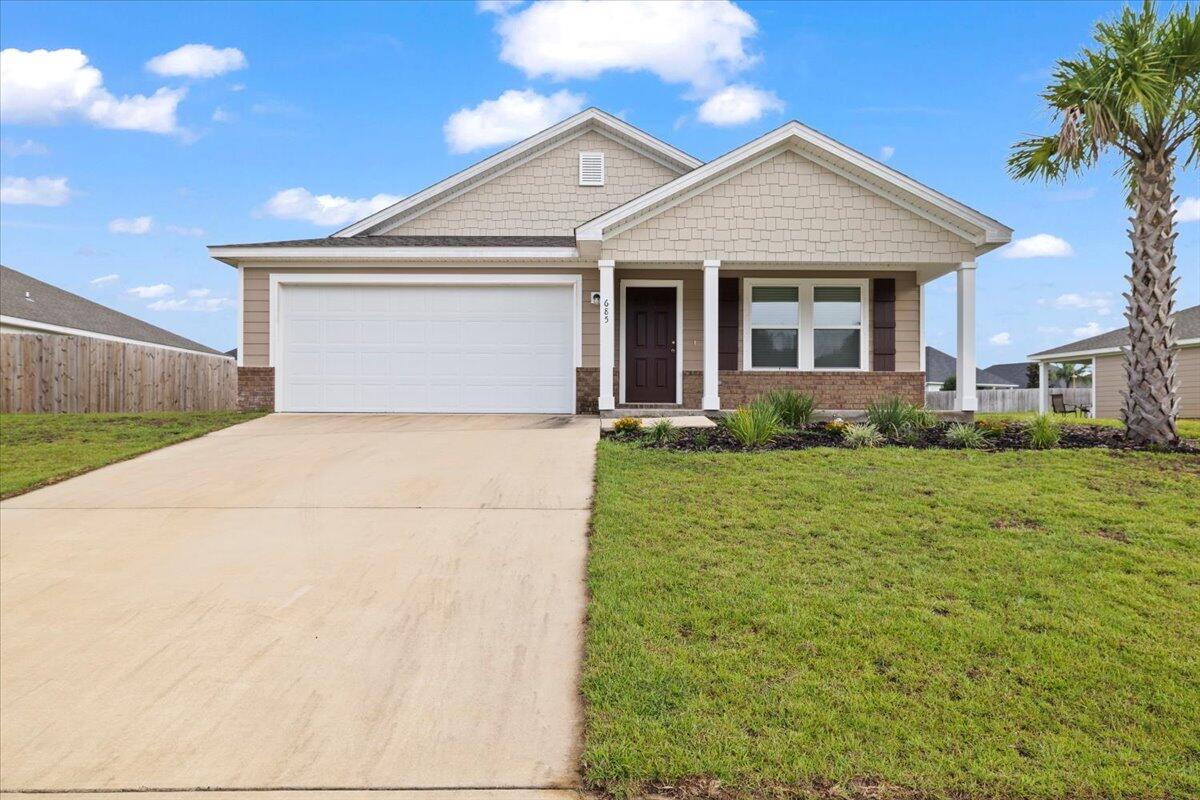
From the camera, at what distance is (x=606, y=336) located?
12445 millimetres

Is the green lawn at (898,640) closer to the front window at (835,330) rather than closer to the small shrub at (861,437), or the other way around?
the small shrub at (861,437)

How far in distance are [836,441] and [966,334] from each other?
15.8 feet

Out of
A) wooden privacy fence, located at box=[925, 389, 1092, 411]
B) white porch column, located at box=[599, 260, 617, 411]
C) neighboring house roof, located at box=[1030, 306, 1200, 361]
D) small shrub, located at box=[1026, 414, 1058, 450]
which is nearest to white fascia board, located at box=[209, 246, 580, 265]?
white porch column, located at box=[599, 260, 617, 411]

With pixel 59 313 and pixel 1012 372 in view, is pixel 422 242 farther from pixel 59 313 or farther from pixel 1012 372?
pixel 1012 372

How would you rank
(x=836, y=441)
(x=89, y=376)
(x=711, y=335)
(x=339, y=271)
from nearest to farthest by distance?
(x=836, y=441), (x=711, y=335), (x=339, y=271), (x=89, y=376)

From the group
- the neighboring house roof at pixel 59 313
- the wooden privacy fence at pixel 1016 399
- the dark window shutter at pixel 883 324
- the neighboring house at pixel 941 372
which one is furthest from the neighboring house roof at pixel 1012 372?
the neighboring house roof at pixel 59 313

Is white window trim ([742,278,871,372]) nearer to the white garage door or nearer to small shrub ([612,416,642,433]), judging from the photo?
the white garage door

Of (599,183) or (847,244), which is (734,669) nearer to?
(847,244)

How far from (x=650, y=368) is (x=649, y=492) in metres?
7.67

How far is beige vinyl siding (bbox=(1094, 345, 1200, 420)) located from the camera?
21.7 m

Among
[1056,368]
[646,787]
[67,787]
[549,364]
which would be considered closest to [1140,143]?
[549,364]

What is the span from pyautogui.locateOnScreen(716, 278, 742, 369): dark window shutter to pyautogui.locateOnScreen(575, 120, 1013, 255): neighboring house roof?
231cm

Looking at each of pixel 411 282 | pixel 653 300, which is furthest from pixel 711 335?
pixel 411 282

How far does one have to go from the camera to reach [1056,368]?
42062mm
